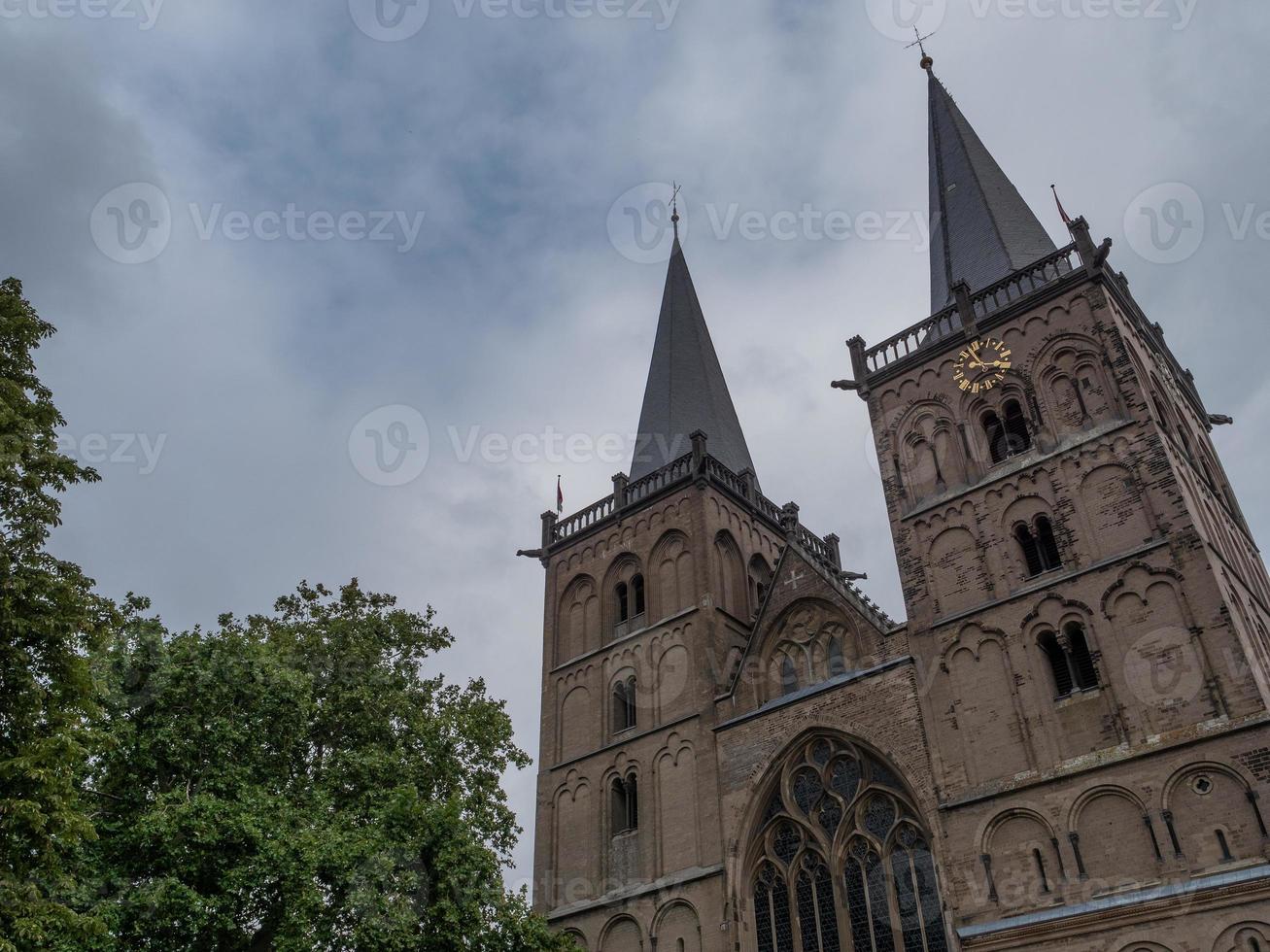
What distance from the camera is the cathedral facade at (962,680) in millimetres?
18578

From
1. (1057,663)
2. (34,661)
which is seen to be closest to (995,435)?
(1057,663)

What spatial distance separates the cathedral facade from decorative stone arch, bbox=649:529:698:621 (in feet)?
0.31

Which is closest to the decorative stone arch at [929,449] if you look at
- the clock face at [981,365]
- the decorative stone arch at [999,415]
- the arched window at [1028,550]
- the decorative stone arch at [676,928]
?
the decorative stone arch at [999,415]

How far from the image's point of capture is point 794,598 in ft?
86.3

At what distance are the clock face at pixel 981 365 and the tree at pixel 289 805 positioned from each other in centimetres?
1400

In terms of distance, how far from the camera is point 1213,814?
699 inches

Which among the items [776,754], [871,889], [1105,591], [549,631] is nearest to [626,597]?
[549,631]

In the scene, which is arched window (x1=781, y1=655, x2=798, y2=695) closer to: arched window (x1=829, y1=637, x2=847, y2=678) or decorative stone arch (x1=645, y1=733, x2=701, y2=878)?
arched window (x1=829, y1=637, x2=847, y2=678)

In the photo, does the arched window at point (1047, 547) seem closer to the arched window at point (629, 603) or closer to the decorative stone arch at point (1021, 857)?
the decorative stone arch at point (1021, 857)

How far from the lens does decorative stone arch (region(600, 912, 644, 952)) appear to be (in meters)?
24.2

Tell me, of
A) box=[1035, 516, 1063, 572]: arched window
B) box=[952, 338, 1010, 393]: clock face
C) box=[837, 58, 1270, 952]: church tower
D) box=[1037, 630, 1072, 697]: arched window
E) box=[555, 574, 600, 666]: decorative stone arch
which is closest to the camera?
box=[837, 58, 1270, 952]: church tower

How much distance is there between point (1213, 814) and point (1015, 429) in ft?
32.6

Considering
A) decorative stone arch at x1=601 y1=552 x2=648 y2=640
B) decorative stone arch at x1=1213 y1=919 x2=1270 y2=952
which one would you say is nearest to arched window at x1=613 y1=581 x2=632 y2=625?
decorative stone arch at x1=601 y1=552 x2=648 y2=640

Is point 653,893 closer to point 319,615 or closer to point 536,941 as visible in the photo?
point 536,941
